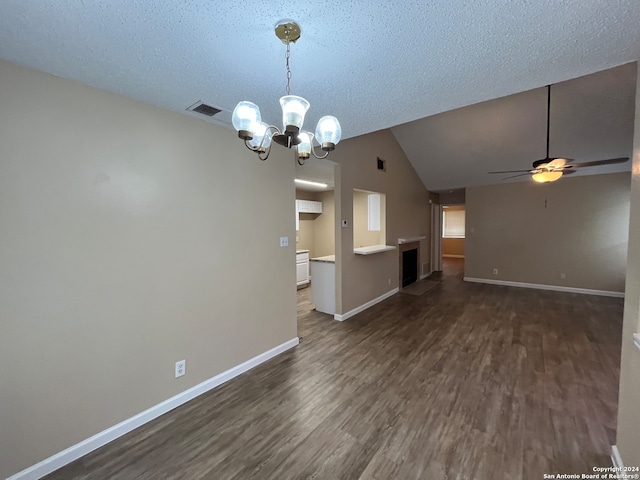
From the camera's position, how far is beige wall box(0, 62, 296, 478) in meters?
1.49

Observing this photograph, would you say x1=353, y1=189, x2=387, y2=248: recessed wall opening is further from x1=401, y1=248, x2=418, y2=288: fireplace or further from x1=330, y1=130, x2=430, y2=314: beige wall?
x1=401, y1=248, x2=418, y2=288: fireplace

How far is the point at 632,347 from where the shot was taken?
143cm

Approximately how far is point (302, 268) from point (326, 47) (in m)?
5.14

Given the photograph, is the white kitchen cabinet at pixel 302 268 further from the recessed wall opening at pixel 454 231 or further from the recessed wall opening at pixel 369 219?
the recessed wall opening at pixel 454 231

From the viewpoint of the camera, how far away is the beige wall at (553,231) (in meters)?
5.02

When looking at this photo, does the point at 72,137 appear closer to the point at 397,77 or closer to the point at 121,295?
the point at 121,295

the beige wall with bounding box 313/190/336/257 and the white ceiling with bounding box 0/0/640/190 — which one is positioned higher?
the white ceiling with bounding box 0/0/640/190

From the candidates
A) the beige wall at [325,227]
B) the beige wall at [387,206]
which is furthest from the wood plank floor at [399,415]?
the beige wall at [325,227]

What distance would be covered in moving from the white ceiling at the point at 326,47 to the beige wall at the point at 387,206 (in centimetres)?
199

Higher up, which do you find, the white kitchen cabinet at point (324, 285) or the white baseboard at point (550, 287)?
the white kitchen cabinet at point (324, 285)

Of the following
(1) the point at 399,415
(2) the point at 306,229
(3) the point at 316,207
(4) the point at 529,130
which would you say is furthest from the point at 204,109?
(4) the point at 529,130

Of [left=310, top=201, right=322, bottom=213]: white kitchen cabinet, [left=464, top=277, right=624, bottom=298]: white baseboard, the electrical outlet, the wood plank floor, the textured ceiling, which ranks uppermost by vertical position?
the textured ceiling

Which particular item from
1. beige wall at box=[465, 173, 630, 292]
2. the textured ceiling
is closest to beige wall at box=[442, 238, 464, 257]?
beige wall at box=[465, 173, 630, 292]

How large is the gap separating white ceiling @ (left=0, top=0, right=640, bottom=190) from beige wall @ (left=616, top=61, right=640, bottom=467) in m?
0.57
